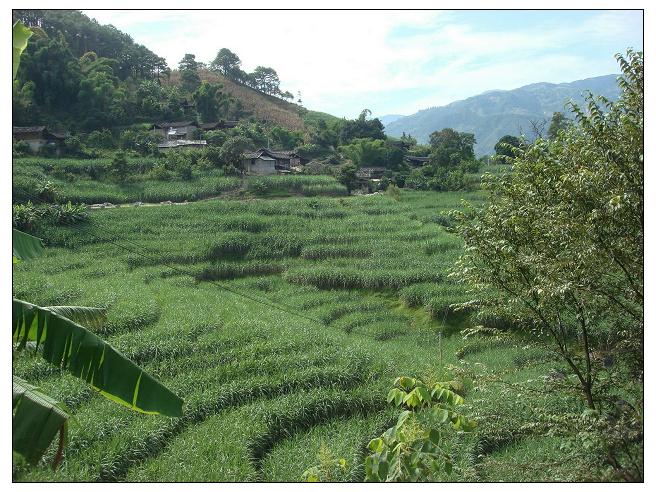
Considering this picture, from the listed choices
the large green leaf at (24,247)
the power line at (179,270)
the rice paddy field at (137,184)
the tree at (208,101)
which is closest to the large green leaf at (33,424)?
the large green leaf at (24,247)

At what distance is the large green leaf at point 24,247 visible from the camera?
7.08 m

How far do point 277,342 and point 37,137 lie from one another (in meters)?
23.0

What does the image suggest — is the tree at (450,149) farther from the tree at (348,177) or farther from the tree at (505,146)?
the tree at (348,177)

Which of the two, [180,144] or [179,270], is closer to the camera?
[179,270]

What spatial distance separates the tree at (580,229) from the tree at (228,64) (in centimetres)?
5097

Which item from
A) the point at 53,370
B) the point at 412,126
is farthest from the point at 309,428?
the point at 412,126

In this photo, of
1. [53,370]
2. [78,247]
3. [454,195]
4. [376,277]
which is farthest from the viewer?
[454,195]

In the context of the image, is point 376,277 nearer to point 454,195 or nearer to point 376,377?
point 376,377

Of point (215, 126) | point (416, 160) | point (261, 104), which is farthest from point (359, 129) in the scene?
point (261, 104)

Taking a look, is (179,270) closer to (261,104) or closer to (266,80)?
(261,104)

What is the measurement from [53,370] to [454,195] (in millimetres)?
23369

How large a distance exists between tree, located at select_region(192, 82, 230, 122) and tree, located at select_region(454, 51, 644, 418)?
110 feet

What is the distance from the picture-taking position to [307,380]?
9852 mm

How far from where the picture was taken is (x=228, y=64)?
5528cm
